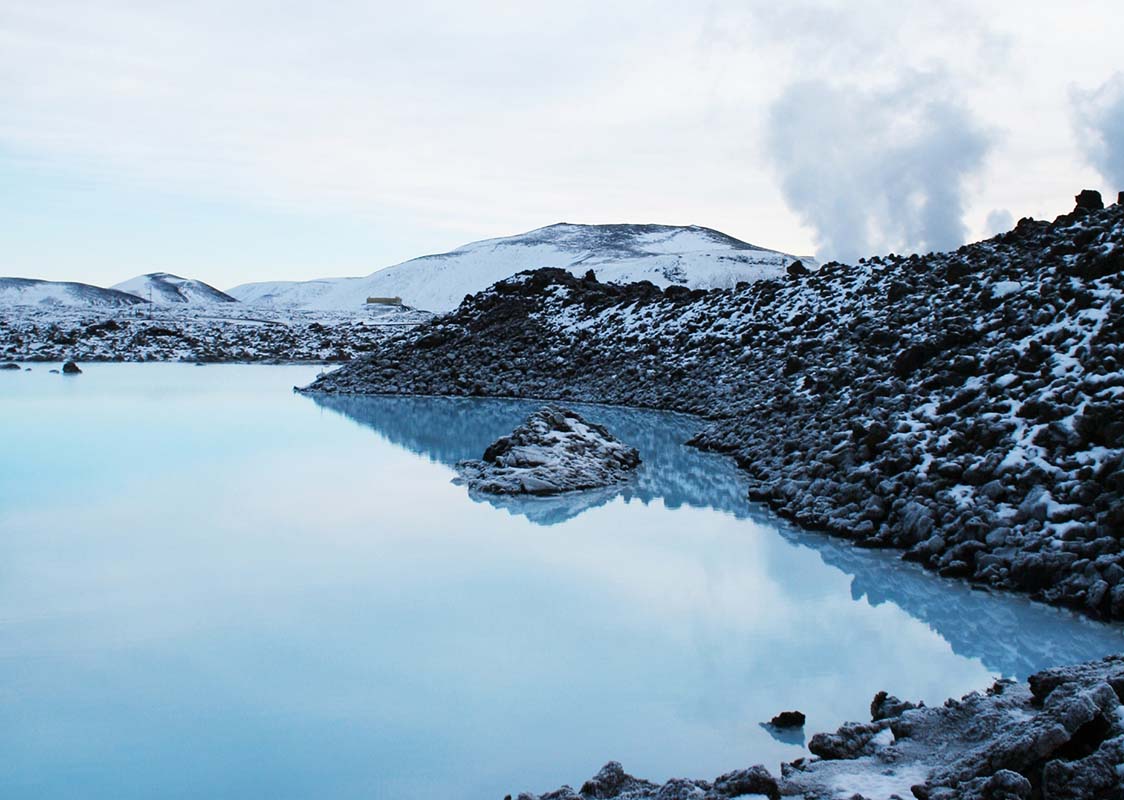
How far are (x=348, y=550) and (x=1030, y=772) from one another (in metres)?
7.33

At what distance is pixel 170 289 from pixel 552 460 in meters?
111

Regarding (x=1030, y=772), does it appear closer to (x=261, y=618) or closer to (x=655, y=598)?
(x=655, y=598)

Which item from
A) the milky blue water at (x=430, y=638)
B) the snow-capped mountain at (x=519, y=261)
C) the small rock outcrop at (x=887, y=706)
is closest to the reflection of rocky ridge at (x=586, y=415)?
the milky blue water at (x=430, y=638)

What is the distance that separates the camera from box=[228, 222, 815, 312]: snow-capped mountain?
258ft

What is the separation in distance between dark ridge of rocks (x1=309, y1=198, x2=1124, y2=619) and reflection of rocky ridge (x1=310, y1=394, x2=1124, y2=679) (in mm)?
261

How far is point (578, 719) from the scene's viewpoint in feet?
18.3

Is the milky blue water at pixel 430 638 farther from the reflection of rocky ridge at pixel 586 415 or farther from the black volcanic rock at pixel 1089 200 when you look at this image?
the black volcanic rock at pixel 1089 200

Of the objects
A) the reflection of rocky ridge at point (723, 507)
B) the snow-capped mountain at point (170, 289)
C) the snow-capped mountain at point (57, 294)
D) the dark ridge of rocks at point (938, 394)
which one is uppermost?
the snow-capped mountain at point (170, 289)

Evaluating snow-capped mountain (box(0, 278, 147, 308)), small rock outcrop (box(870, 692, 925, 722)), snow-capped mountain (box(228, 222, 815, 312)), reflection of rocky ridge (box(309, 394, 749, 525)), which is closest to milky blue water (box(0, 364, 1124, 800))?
reflection of rocky ridge (box(309, 394, 749, 525))

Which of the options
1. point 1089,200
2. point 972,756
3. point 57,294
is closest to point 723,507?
point 972,756

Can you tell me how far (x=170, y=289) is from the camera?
113438 millimetres

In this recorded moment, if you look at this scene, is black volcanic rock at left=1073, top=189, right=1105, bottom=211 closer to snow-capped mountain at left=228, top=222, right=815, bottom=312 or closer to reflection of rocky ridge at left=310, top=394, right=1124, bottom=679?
reflection of rocky ridge at left=310, top=394, right=1124, bottom=679

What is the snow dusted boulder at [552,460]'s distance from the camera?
42.9ft

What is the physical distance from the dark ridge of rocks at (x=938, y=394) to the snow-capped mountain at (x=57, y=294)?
245 ft
